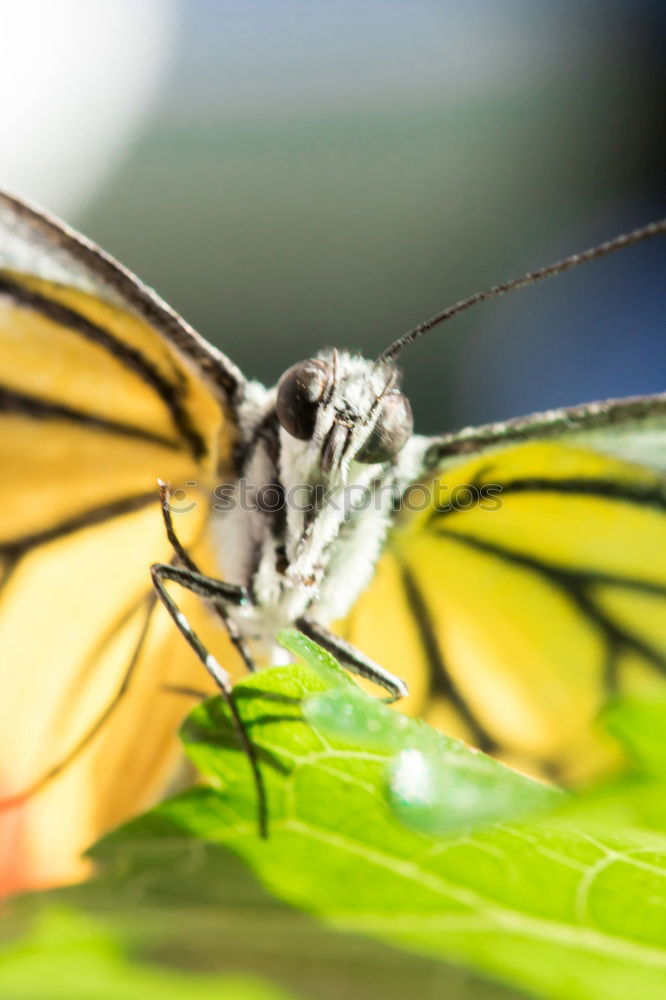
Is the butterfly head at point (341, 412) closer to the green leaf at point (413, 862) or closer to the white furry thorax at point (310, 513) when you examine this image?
the white furry thorax at point (310, 513)

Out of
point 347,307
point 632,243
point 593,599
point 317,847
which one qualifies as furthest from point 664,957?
point 347,307

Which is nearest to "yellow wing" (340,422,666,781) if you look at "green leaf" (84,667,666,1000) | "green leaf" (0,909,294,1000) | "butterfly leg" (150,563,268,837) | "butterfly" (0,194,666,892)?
"butterfly" (0,194,666,892)

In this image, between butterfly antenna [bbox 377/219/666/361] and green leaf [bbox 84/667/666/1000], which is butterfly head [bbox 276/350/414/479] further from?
green leaf [bbox 84/667/666/1000]

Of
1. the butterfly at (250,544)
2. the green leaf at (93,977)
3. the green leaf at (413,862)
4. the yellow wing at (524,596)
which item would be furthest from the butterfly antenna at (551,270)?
the green leaf at (93,977)

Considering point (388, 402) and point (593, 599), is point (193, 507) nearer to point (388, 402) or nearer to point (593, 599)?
point (388, 402)

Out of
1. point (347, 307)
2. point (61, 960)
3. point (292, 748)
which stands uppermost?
point (347, 307)

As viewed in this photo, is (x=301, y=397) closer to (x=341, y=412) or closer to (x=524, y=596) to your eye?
(x=341, y=412)

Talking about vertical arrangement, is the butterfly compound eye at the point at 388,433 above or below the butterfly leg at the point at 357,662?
above
